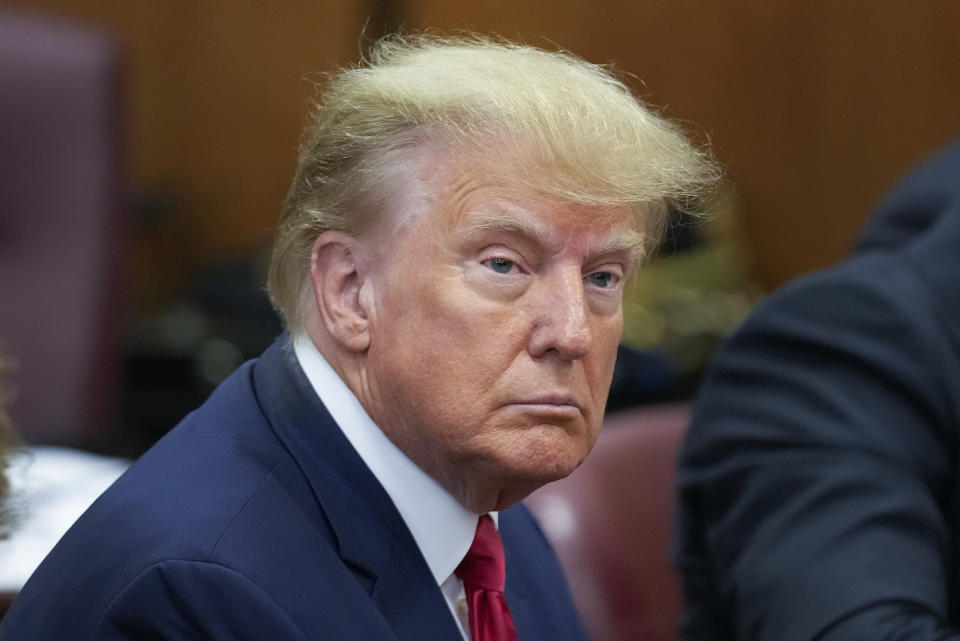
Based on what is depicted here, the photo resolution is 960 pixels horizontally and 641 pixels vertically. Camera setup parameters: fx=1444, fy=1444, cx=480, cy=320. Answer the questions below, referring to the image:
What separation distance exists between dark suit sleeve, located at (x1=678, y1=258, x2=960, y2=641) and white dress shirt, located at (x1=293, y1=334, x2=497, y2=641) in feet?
1.73

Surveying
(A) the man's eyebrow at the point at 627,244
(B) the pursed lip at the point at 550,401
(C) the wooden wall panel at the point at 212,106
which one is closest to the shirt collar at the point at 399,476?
(B) the pursed lip at the point at 550,401

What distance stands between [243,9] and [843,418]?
263 cm

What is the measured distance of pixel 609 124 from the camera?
1116mm

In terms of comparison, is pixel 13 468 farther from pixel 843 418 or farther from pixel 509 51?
pixel 843 418

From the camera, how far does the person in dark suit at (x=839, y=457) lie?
61.1 inches

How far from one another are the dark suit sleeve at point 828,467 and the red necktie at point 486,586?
0.47 metres

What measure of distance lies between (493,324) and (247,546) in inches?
9.5

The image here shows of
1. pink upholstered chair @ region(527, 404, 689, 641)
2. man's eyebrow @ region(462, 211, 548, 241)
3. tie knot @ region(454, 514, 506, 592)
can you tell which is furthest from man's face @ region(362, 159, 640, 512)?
pink upholstered chair @ region(527, 404, 689, 641)

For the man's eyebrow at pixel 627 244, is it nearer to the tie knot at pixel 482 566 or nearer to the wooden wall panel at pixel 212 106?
the tie knot at pixel 482 566

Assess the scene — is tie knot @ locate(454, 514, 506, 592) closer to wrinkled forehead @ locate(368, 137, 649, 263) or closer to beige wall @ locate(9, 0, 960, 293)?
wrinkled forehead @ locate(368, 137, 649, 263)

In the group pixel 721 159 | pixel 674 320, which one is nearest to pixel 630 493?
pixel 721 159

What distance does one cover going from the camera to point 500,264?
1.08 meters

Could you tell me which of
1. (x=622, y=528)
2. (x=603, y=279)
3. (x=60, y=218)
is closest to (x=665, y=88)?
(x=60, y=218)

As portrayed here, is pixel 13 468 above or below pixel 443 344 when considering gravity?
below
